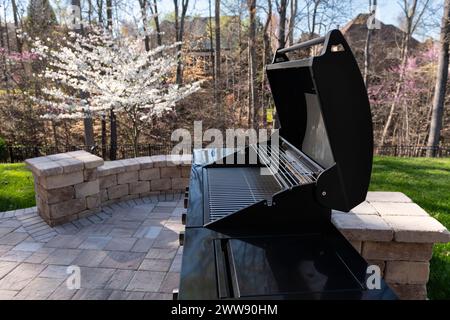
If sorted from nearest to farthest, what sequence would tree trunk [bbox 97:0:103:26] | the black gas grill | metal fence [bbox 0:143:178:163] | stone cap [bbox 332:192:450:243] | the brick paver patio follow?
the black gas grill → stone cap [bbox 332:192:450:243] → the brick paver patio → metal fence [bbox 0:143:178:163] → tree trunk [bbox 97:0:103:26]

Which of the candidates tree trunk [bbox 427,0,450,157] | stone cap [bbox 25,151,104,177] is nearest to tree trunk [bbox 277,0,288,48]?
tree trunk [bbox 427,0,450,157]

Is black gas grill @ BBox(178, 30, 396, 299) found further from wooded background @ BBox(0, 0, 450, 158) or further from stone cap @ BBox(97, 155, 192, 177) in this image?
wooded background @ BBox(0, 0, 450, 158)

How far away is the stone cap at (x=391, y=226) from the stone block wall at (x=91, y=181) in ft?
10.0

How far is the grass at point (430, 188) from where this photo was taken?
263cm

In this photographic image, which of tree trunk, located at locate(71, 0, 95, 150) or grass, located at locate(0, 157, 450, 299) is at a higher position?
tree trunk, located at locate(71, 0, 95, 150)

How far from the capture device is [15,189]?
4.99 metres

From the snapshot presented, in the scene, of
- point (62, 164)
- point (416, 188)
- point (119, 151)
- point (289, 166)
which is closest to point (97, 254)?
point (62, 164)

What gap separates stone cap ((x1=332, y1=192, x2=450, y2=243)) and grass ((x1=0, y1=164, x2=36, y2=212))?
4.29m

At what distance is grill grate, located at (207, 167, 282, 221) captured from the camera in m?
1.67

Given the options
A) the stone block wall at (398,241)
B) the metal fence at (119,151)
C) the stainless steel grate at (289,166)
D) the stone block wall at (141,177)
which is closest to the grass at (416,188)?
the stone block wall at (398,241)

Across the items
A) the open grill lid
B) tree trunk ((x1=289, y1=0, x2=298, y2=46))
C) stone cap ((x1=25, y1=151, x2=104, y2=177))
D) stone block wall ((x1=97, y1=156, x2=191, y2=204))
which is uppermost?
tree trunk ((x1=289, y1=0, x2=298, y2=46))

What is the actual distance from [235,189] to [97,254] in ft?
6.42

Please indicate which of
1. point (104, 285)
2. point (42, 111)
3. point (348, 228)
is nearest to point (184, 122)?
point (42, 111)

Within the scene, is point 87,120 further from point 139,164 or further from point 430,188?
point 430,188
